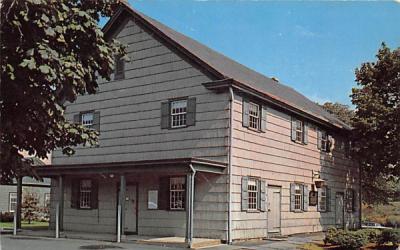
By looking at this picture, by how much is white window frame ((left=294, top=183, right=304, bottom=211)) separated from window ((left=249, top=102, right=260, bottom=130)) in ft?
12.9

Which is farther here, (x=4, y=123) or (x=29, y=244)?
(x=29, y=244)

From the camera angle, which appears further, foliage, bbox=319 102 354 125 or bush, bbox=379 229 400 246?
foliage, bbox=319 102 354 125

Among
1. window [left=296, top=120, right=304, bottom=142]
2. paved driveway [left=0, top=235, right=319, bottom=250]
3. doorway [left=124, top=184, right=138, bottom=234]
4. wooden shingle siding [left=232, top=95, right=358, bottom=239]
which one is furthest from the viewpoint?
window [left=296, top=120, right=304, bottom=142]

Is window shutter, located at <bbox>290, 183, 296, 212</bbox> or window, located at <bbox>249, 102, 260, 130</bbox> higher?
window, located at <bbox>249, 102, 260, 130</bbox>

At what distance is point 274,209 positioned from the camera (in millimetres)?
18641

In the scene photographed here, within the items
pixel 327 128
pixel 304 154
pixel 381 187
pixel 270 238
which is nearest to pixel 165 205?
pixel 270 238

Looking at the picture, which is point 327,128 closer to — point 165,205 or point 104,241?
point 165,205

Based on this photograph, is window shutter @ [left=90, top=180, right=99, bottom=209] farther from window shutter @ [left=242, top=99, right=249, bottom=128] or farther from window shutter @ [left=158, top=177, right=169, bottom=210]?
window shutter @ [left=242, top=99, right=249, bottom=128]

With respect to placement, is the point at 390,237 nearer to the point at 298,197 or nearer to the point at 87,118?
the point at 298,197

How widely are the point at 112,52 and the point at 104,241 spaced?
40.4ft

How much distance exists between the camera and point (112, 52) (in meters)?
4.92

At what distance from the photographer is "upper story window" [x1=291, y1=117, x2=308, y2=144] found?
20.1 meters

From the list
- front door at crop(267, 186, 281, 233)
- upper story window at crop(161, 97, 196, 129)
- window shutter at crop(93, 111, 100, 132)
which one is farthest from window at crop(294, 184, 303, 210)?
window shutter at crop(93, 111, 100, 132)

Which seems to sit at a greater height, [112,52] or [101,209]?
[112,52]
